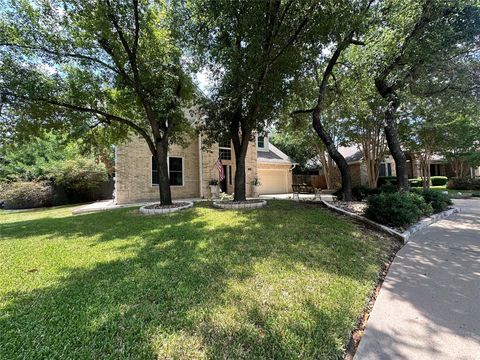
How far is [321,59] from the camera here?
9.43 m

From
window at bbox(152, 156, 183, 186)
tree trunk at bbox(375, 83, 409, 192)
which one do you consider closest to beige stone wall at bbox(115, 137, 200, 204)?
window at bbox(152, 156, 183, 186)

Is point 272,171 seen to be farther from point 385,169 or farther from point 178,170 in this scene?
point 385,169

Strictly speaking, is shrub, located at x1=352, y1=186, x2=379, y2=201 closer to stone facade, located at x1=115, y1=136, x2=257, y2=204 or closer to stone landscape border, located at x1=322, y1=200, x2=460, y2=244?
stone landscape border, located at x1=322, y1=200, x2=460, y2=244

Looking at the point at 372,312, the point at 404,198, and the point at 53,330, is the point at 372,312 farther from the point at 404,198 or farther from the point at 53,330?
the point at 404,198

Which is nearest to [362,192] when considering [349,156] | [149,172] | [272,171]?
[272,171]

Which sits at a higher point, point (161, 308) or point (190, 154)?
point (190, 154)

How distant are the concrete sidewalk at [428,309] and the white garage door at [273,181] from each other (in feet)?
51.8

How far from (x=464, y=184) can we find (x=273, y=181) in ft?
51.3

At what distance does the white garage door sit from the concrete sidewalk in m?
15.8

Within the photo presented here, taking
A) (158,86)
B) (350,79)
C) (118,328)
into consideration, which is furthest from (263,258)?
(350,79)

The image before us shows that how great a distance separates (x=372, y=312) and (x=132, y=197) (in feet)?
42.9

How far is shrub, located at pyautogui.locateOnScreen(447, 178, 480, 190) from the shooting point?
19.2 metres

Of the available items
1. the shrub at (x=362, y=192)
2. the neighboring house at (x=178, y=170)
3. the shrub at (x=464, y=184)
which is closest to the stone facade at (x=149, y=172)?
the neighboring house at (x=178, y=170)

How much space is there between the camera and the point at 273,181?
829 inches
